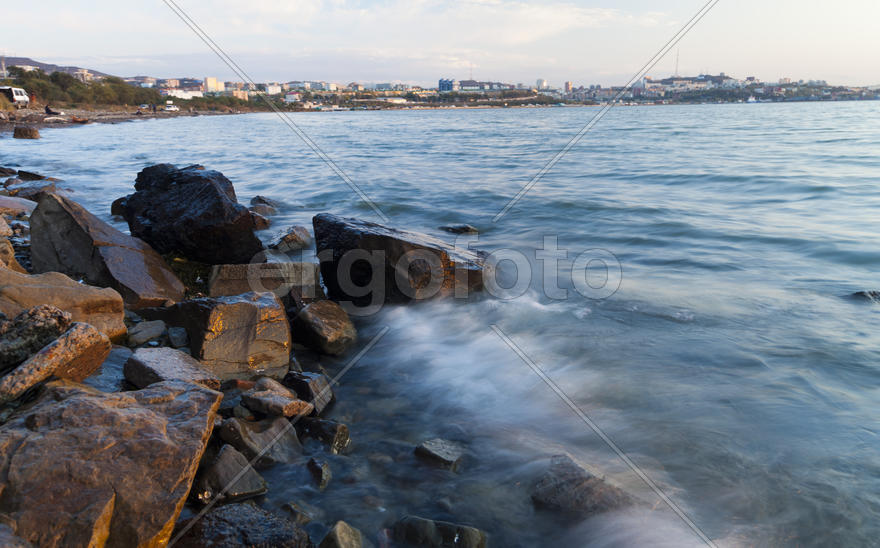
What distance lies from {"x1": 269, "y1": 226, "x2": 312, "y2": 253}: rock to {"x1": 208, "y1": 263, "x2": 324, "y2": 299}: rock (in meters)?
2.24

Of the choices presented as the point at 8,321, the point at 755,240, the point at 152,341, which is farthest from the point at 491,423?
the point at 755,240

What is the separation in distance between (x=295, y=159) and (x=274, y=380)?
19.2 meters

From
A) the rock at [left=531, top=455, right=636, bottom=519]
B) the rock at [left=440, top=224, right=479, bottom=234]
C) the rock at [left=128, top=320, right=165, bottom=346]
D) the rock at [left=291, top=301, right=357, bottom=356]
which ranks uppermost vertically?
the rock at [left=440, top=224, right=479, bottom=234]

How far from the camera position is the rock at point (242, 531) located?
2475 mm

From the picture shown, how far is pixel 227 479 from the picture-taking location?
2854mm

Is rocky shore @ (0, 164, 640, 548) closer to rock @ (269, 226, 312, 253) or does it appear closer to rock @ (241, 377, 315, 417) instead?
rock @ (241, 377, 315, 417)

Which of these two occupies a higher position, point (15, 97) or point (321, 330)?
point (15, 97)

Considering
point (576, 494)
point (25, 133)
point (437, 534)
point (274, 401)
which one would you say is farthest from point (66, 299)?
point (25, 133)

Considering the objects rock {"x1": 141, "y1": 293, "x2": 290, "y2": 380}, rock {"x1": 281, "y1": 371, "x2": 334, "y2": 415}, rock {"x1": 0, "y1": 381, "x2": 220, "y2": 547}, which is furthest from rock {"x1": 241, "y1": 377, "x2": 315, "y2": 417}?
rock {"x1": 0, "y1": 381, "x2": 220, "y2": 547}

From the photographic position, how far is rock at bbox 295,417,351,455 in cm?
345

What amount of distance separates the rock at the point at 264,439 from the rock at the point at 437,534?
2.81 ft

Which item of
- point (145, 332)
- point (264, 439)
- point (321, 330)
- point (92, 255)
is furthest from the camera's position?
point (92, 255)

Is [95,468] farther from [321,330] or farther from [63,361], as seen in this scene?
[321,330]

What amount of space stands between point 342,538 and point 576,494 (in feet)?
4.50
